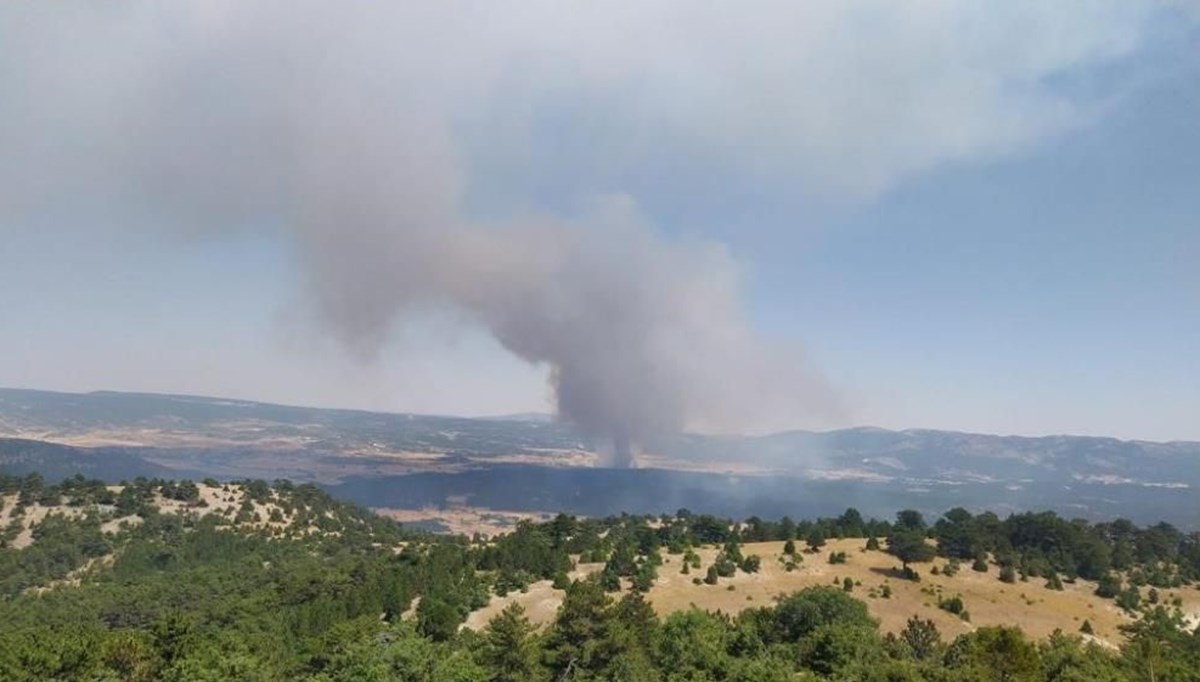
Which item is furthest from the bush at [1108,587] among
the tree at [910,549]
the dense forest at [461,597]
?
the tree at [910,549]

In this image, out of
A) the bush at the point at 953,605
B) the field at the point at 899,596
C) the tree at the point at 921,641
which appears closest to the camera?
the tree at the point at 921,641

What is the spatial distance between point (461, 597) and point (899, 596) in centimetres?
4686

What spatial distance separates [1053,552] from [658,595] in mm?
55393

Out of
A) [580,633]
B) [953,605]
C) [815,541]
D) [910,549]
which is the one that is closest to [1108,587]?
[910,549]

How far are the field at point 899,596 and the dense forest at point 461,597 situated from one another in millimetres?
1918

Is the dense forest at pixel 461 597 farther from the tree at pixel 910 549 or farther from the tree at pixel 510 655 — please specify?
the tree at pixel 910 549

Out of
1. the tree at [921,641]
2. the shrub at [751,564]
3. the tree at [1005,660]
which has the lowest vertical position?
the shrub at [751,564]

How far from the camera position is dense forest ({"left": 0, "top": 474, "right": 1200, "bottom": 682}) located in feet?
134

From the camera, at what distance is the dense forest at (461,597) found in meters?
40.9

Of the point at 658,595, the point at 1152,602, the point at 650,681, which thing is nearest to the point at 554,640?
the point at 650,681

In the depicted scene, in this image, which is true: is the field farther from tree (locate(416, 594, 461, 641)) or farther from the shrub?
tree (locate(416, 594, 461, 641))

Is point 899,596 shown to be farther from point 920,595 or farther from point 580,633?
point 580,633

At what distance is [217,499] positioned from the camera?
5763 inches

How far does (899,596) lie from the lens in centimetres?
7625
